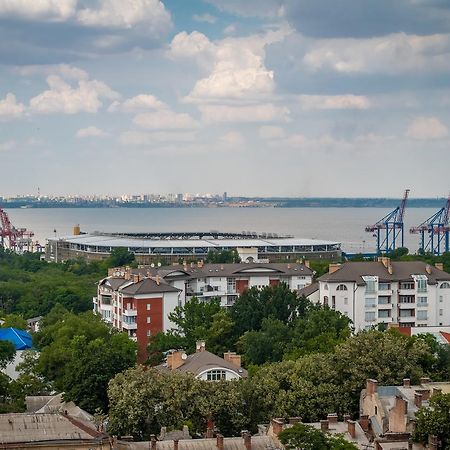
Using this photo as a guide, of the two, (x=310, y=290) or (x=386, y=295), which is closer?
(x=386, y=295)

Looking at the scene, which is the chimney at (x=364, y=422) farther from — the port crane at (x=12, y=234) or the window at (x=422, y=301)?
the port crane at (x=12, y=234)

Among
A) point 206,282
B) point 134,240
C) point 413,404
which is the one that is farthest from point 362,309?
point 134,240

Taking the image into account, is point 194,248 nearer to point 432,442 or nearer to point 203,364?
point 203,364

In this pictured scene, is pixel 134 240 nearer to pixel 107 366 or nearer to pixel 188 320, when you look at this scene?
pixel 188 320

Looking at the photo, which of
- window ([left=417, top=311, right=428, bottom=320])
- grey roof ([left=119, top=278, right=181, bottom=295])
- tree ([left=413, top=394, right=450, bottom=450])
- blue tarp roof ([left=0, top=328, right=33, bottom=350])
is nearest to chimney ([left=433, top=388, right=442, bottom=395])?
tree ([left=413, top=394, right=450, bottom=450])

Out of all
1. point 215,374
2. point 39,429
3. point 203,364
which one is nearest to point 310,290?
point 203,364

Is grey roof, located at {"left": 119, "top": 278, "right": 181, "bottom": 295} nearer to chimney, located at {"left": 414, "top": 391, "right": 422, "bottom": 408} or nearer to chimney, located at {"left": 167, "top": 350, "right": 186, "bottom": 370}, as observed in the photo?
chimney, located at {"left": 167, "top": 350, "right": 186, "bottom": 370}
